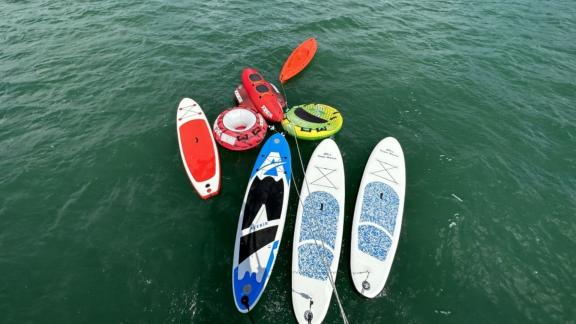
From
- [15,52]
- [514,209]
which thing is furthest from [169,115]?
[514,209]

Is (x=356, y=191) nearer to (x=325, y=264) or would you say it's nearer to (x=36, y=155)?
(x=325, y=264)

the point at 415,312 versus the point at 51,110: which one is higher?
the point at 51,110

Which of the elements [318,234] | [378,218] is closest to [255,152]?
[318,234]

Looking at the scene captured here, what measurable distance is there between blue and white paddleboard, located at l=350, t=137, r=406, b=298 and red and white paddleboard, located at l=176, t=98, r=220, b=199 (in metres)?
7.62

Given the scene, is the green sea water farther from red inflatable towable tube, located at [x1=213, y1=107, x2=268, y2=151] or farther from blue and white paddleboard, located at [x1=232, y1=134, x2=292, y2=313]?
red inflatable towable tube, located at [x1=213, y1=107, x2=268, y2=151]

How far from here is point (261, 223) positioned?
13648 millimetres

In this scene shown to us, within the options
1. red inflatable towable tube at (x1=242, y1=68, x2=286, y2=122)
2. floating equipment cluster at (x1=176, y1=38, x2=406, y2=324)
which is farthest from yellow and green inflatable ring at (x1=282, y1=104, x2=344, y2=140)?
red inflatable towable tube at (x1=242, y1=68, x2=286, y2=122)

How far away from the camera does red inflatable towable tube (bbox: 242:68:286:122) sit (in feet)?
62.4

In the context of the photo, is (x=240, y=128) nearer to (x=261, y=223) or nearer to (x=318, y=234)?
(x=261, y=223)

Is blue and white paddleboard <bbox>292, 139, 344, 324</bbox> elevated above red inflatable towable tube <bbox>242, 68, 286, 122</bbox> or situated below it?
below

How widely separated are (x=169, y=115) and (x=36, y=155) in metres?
7.84

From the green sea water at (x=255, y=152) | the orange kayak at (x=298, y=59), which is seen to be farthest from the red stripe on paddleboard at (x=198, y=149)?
the orange kayak at (x=298, y=59)

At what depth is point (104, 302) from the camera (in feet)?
38.8

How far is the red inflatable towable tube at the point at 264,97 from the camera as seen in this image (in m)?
19.0
